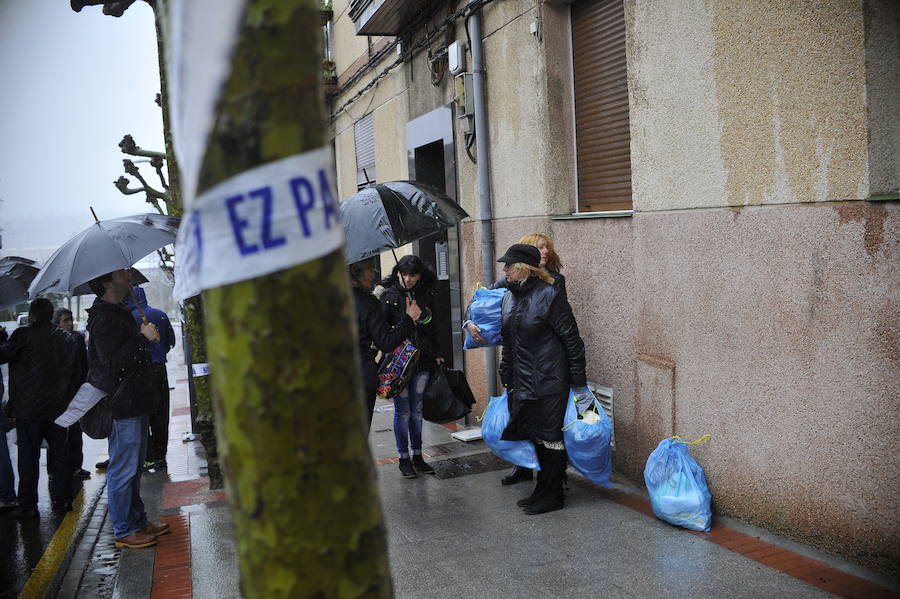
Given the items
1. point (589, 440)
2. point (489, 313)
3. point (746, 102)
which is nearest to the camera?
point (746, 102)

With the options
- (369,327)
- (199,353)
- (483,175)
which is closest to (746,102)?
(369,327)

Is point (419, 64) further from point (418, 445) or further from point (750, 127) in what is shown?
point (750, 127)

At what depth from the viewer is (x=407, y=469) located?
7172 mm

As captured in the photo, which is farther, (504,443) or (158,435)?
(158,435)

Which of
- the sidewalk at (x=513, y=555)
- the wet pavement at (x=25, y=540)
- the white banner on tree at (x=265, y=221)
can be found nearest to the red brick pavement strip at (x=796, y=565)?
the sidewalk at (x=513, y=555)

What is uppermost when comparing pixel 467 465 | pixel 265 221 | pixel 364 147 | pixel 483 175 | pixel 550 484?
pixel 364 147

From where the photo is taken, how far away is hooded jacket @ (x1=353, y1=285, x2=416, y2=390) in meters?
6.67

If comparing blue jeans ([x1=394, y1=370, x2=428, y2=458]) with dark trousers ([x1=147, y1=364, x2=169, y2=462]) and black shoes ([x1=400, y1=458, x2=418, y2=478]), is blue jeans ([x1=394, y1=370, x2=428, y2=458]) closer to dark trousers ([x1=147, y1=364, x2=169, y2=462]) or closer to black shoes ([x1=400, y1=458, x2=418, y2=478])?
black shoes ([x1=400, y1=458, x2=418, y2=478])

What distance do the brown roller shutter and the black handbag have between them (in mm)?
4135

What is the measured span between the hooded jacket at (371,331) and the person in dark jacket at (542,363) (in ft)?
3.57

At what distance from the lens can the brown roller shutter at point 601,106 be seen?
22.2 feet

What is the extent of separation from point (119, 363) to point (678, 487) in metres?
3.77

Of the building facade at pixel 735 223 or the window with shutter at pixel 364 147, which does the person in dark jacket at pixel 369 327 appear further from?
the window with shutter at pixel 364 147

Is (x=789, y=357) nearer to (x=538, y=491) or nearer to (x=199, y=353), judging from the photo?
(x=538, y=491)
